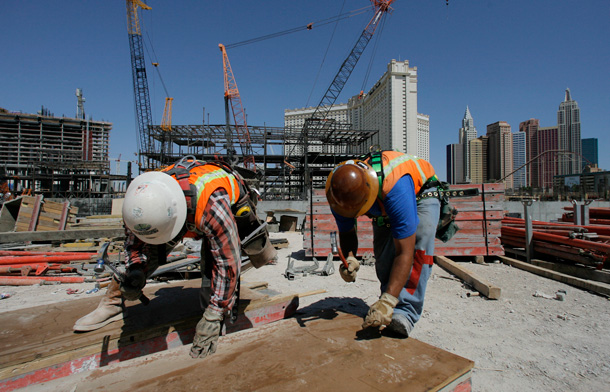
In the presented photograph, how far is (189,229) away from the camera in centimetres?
242

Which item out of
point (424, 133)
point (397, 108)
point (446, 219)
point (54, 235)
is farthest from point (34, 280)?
point (424, 133)

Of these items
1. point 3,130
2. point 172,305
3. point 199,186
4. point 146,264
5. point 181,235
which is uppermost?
point 3,130

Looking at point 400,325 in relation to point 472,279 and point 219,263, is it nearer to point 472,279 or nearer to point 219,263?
point 219,263

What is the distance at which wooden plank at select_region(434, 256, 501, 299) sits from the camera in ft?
14.0

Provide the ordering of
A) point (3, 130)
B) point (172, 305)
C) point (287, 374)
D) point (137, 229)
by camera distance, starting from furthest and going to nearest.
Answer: point (3, 130), point (172, 305), point (137, 229), point (287, 374)

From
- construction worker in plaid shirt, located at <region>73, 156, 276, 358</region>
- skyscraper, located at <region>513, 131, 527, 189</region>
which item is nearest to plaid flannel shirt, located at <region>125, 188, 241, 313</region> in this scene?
construction worker in plaid shirt, located at <region>73, 156, 276, 358</region>

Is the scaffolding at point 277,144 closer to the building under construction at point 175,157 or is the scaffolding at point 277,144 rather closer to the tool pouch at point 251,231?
the building under construction at point 175,157

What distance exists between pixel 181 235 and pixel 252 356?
1.09 metres

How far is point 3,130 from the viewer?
1921 inches

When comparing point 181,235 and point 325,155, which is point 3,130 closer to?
point 325,155

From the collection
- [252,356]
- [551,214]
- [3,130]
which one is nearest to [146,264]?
[252,356]

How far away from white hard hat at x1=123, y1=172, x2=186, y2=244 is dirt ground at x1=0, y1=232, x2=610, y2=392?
0.83 m

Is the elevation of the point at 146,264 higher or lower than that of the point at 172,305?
higher

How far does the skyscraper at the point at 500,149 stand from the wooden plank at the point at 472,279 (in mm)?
67065
